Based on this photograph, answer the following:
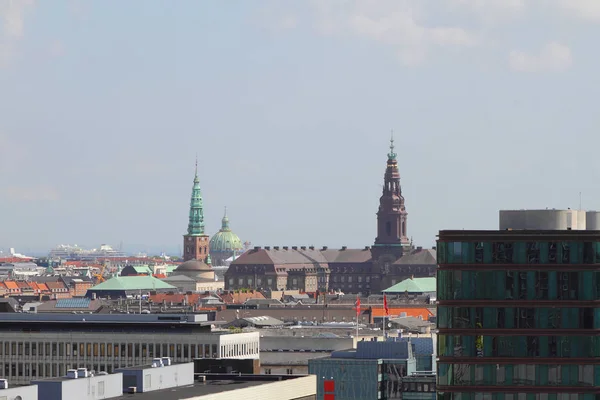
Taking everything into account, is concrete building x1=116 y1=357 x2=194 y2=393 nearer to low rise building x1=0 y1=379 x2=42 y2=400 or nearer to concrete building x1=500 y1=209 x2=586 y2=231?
low rise building x1=0 y1=379 x2=42 y2=400

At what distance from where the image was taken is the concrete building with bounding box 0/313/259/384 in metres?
123

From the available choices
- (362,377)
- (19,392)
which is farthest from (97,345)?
(19,392)

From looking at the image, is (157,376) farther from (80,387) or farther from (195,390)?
(80,387)

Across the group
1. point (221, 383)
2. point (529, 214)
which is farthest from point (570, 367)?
point (221, 383)

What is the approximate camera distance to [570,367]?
77812 mm

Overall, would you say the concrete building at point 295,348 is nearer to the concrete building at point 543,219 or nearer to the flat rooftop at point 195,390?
the flat rooftop at point 195,390

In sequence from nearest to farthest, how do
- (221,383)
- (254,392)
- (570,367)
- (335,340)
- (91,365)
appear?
(570,367) → (254,392) → (221,383) → (91,365) → (335,340)

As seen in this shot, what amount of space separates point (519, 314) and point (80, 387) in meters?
16.9

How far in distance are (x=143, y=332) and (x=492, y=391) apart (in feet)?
162

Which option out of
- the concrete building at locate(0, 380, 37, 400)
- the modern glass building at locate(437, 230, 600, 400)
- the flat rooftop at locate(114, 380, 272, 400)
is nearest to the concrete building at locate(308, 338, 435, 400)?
the flat rooftop at locate(114, 380, 272, 400)

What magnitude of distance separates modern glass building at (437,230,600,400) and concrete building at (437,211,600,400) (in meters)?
0.04

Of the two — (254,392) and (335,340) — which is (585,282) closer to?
(254,392)

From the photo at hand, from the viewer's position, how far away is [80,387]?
270 feet

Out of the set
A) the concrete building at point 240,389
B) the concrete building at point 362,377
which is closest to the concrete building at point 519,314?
the concrete building at point 240,389
